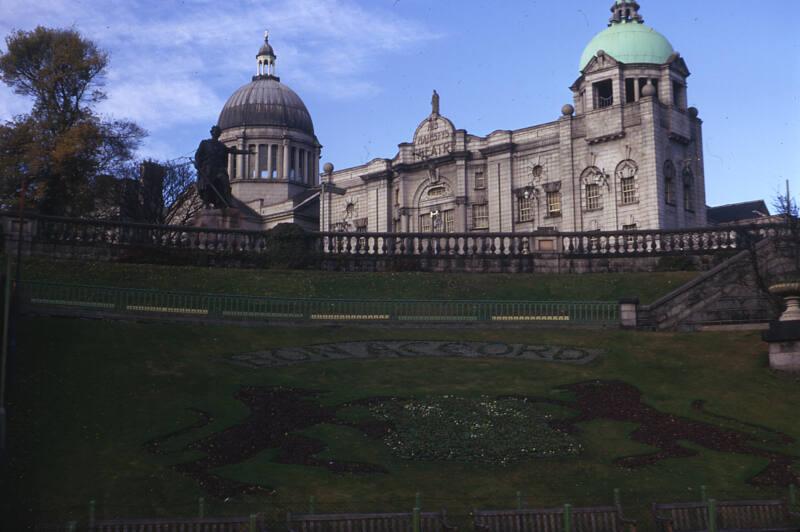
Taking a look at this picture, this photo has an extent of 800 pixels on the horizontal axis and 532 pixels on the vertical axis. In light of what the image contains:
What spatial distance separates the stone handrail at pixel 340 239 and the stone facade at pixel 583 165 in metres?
17.0

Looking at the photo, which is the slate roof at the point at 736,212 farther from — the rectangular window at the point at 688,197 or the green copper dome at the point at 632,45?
the green copper dome at the point at 632,45

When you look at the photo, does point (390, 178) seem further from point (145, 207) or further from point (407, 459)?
point (407, 459)

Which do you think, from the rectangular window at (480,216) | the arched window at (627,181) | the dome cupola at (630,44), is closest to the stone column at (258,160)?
the rectangular window at (480,216)

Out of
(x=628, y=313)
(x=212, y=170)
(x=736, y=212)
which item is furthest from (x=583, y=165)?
(x=628, y=313)

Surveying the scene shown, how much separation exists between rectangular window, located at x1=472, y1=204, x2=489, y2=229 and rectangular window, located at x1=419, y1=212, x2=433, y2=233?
445 centimetres

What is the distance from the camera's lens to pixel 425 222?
77.2 meters

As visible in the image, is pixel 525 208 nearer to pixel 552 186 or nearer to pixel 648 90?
pixel 552 186

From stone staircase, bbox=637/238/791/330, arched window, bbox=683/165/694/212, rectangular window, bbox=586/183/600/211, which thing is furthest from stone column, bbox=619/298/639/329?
arched window, bbox=683/165/694/212

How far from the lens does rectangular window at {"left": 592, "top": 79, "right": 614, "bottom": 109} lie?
222ft

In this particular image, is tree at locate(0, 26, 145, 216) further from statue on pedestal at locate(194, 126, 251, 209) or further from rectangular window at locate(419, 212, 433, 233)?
rectangular window at locate(419, 212, 433, 233)

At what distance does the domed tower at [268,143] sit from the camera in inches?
4090

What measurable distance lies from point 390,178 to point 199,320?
49.4 metres

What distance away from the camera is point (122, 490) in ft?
57.6

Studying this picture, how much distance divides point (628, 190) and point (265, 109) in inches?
2127
